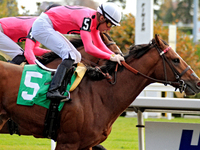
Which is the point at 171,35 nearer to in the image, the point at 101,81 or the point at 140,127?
the point at 140,127

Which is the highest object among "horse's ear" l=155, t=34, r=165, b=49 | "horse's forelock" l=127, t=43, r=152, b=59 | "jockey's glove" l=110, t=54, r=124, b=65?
"horse's ear" l=155, t=34, r=165, b=49

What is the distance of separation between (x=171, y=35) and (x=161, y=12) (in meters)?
33.8

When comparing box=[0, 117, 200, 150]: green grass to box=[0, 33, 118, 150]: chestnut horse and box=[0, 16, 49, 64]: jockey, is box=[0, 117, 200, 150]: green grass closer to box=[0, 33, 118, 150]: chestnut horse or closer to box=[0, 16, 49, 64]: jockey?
box=[0, 33, 118, 150]: chestnut horse

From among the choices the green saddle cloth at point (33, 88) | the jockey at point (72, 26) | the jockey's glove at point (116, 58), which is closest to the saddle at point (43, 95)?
the green saddle cloth at point (33, 88)

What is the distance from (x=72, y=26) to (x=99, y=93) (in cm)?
82

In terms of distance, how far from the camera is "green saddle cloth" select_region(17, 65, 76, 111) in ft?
11.3

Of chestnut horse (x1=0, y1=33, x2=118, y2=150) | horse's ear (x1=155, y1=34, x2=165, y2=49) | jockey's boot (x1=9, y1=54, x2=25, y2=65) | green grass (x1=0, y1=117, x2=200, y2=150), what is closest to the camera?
horse's ear (x1=155, y1=34, x2=165, y2=49)

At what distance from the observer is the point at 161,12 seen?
4453cm

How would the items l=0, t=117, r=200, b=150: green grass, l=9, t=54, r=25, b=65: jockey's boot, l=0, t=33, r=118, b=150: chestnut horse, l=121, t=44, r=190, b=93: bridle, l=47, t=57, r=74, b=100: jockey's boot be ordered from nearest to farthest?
1. l=47, t=57, r=74, b=100: jockey's boot
2. l=121, t=44, r=190, b=93: bridle
3. l=0, t=33, r=118, b=150: chestnut horse
4. l=9, t=54, r=25, b=65: jockey's boot
5. l=0, t=117, r=200, b=150: green grass

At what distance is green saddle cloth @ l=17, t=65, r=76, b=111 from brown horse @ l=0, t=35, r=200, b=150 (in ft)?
0.16

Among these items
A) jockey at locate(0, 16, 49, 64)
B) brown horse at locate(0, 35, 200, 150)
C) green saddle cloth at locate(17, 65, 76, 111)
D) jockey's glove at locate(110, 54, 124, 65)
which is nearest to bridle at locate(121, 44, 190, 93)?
brown horse at locate(0, 35, 200, 150)

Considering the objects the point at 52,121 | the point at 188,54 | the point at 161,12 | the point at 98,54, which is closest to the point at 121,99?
the point at 98,54

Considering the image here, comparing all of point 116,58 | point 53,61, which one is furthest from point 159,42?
point 53,61

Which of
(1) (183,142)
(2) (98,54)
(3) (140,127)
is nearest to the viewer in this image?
(2) (98,54)
